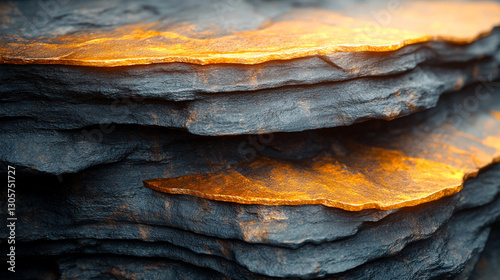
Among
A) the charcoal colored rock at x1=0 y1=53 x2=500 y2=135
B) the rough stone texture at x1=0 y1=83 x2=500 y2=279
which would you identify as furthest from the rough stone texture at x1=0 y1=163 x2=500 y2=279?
the charcoal colored rock at x1=0 y1=53 x2=500 y2=135

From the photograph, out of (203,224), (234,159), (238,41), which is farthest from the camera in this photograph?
(234,159)

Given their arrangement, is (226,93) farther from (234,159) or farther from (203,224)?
(203,224)

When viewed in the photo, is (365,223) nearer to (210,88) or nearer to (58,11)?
(210,88)

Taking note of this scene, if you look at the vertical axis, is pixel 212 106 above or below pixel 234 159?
above

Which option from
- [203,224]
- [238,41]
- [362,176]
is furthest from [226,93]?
[362,176]

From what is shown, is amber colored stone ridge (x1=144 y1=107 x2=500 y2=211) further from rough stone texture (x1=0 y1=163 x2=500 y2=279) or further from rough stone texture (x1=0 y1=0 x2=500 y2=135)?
rough stone texture (x1=0 y1=0 x2=500 y2=135)

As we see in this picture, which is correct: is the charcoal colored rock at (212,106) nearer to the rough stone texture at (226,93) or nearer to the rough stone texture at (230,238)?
the rough stone texture at (226,93)
